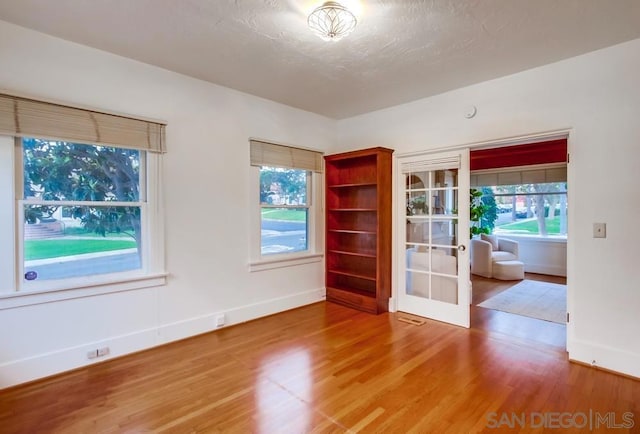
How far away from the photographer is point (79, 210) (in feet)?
9.44

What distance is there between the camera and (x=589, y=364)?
2848 millimetres

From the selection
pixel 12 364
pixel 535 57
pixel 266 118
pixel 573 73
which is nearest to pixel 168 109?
pixel 266 118

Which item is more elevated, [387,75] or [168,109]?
[387,75]

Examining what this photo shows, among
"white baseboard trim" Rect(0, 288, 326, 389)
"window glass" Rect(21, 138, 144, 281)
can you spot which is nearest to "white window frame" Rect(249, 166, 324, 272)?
"white baseboard trim" Rect(0, 288, 326, 389)

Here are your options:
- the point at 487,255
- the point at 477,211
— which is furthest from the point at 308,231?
the point at 477,211

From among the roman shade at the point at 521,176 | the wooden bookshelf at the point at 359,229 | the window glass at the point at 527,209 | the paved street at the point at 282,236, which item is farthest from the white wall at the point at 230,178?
the window glass at the point at 527,209

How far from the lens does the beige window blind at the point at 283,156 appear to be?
407cm

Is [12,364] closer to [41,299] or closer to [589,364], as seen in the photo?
[41,299]

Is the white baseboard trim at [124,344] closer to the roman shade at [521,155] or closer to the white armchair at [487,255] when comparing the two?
the roman shade at [521,155]

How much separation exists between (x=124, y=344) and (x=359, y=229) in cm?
314

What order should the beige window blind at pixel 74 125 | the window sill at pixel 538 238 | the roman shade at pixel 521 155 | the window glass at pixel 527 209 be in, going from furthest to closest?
the window glass at pixel 527 209 → the window sill at pixel 538 238 → the roman shade at pixel 521 155 → the beige window blind at pixel 74 125

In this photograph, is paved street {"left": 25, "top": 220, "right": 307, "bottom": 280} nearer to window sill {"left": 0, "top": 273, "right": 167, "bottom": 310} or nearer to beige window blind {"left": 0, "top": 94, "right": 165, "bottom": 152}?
window sill {"left": 0, "top": 273, "right": 167, "bottom": 310}

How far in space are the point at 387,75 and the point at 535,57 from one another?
4.34ft

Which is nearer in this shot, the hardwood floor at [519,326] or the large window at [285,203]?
the hardwood floor at [519,326]
